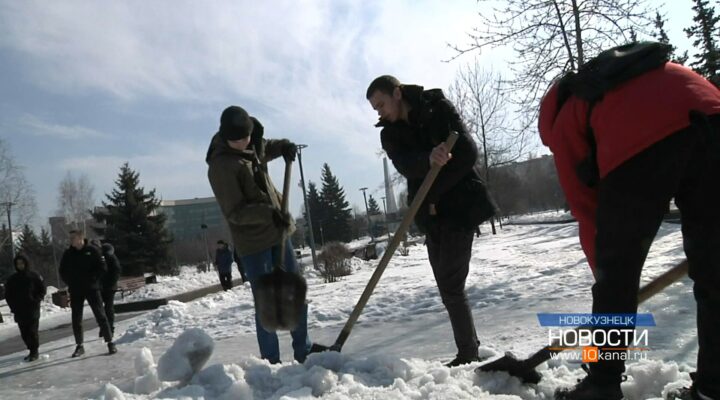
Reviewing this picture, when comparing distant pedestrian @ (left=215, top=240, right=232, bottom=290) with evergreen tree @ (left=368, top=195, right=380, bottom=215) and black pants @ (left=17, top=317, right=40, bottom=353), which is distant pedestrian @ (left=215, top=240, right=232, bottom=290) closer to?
black pants @ (left=17, top=317, right=40, bottom=353)

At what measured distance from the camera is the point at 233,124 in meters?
3.34

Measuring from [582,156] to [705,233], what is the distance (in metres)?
0.46

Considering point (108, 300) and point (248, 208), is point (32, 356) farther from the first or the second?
point (248, 208)

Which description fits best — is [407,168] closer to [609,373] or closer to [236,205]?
[236,205]

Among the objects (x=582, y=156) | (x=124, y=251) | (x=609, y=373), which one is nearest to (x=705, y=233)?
(x=582, y=156)

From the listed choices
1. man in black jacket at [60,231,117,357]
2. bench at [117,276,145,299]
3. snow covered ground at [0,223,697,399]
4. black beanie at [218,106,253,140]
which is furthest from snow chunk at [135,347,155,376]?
bench at [117,276,145,299]

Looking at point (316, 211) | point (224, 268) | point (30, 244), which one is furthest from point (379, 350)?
point (316, 211)

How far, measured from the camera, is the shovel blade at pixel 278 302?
3207mm

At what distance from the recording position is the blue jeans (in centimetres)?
333

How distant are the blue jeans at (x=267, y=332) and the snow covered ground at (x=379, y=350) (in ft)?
0.38

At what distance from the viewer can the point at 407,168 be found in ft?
9.84

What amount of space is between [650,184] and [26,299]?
7.98m

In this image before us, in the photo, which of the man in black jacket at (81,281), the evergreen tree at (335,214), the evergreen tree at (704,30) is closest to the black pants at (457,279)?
the man in black jacket at (81,281)

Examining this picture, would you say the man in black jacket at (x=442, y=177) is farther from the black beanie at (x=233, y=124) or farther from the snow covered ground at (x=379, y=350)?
the black beanie at (x=233, y=124)
